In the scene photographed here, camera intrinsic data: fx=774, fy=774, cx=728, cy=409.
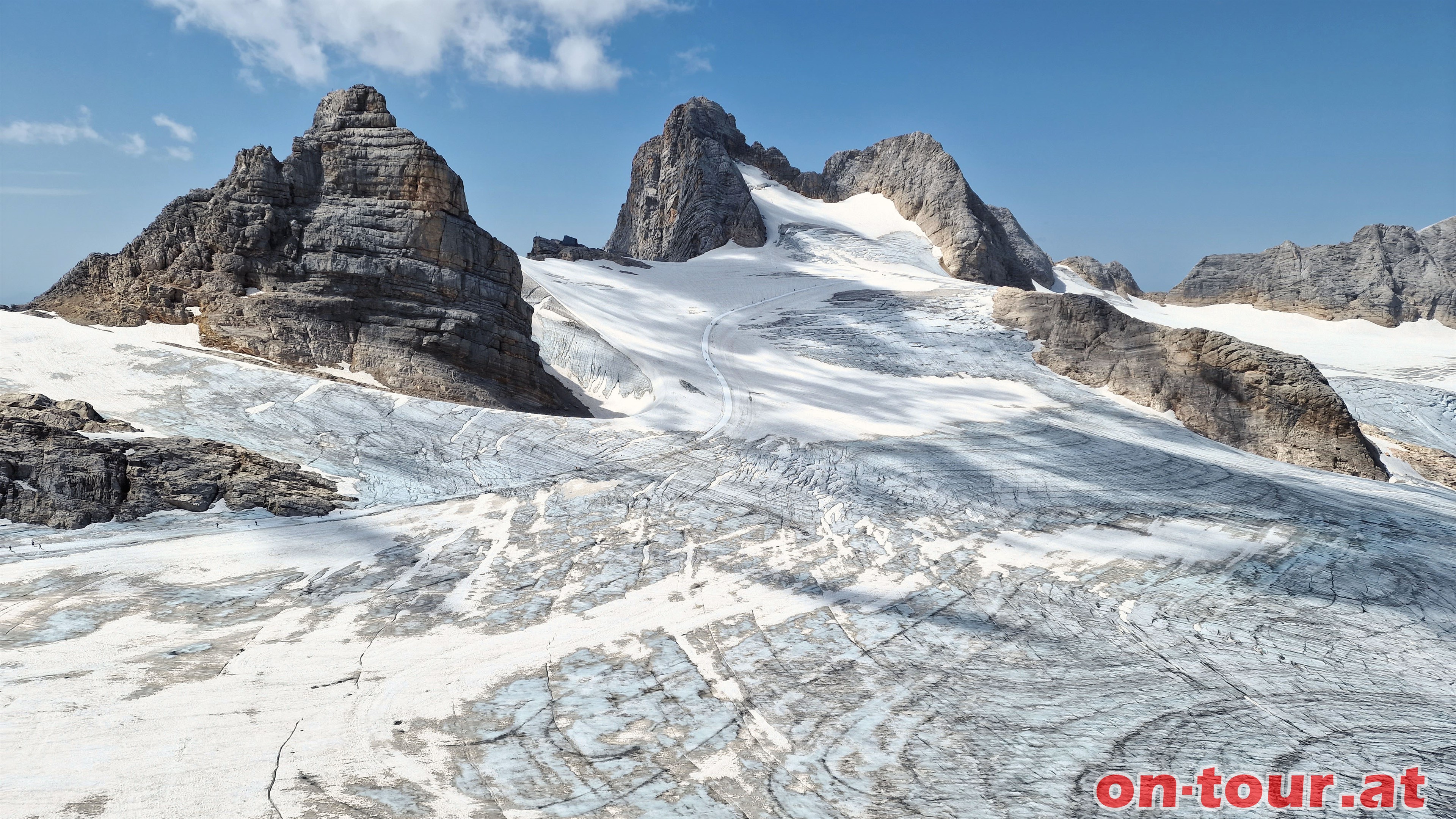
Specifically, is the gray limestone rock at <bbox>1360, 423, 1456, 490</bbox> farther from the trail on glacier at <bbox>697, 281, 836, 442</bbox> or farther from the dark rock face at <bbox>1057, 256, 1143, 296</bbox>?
the dark rock face at <bbox>1057, 256, 1143, 296</bbox>

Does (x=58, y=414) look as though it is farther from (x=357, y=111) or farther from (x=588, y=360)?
(x=588, y=360)

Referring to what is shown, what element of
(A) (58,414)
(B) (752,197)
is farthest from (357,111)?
(B) (752,197)

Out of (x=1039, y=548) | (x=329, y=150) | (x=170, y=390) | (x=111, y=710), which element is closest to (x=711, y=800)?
(x=111, y=710)

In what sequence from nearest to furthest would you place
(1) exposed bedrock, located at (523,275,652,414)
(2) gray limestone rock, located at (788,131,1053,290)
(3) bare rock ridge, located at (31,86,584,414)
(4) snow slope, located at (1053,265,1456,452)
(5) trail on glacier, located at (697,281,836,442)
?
(3) bare rock ridge, located at (31,86,584,414)
(5) trail on glacier, located at (697,281,836,442)
(1) exposed bedrock, located at (523,275,652,414)
(4) snow slope, located at (1053,265,1456,452)
(2) gray limestone rock, located at (788,131,1053,290)

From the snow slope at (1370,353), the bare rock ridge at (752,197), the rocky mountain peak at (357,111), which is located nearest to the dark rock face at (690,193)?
the bare rock ridge at (752,197)

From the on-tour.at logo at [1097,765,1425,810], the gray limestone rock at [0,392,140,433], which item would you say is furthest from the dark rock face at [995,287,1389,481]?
the gray limestone rock at [0,392,140,433]

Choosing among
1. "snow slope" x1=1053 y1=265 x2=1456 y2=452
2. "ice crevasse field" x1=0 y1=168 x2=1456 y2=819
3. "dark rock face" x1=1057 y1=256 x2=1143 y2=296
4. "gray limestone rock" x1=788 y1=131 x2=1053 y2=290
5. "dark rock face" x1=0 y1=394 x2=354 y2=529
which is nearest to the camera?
"ice crevasse field" x1=0 y1=168 x2=1456 y2=819
